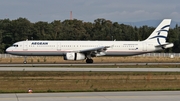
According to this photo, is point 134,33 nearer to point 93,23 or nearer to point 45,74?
point 93,23

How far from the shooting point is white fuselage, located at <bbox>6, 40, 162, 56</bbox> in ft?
190

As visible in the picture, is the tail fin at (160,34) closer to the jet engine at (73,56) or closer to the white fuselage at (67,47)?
the white fuselage at (67,47)

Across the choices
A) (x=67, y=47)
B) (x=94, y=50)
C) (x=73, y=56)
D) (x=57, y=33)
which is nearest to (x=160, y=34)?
(x=94, y=50)

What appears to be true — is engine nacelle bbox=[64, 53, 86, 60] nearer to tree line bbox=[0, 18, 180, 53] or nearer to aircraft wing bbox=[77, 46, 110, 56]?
aircraft wing bbox=[77, 46, 110, 56]

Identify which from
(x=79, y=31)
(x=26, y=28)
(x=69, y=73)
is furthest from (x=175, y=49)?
(x=69, y=73)

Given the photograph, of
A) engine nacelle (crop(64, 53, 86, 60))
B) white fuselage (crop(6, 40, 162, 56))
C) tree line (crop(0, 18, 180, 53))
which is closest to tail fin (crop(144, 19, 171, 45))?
white fuselage (crop(6, 40, 162, 56))

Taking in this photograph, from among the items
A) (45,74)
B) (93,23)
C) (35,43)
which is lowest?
(45,74)

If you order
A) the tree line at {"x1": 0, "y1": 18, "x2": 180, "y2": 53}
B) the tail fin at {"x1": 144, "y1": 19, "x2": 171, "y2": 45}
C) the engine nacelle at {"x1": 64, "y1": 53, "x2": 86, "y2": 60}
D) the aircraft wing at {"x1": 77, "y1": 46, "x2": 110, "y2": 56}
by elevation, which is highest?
the tree line at {"x1": 0, "y1": 18, "x2": 180, "y2": 53}

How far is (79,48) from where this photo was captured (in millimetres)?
59719

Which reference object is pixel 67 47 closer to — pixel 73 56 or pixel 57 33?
pixel 73 56

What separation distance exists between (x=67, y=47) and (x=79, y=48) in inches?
70.7

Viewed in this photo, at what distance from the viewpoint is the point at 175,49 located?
111562 millimetres

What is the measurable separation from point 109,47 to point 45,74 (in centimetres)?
Result: 2575

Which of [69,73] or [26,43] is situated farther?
[26,43]
